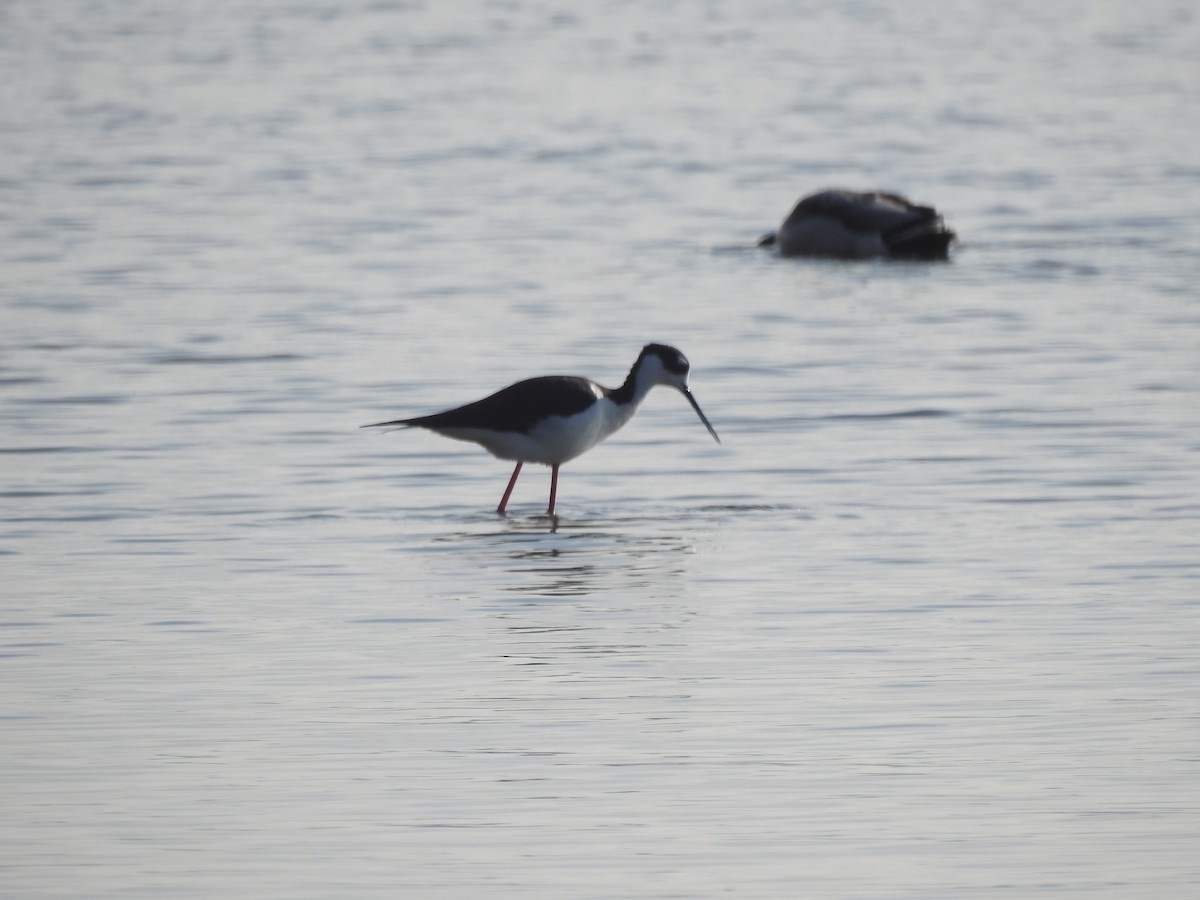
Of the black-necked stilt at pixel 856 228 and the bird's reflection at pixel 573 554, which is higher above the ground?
the bird's reflection at pixel 573 554

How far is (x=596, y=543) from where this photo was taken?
10.8m

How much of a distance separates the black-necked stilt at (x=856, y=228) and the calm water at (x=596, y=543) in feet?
1.59

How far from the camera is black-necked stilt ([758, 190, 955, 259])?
69.9 feet

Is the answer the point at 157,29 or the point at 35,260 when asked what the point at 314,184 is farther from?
the point at 157,29

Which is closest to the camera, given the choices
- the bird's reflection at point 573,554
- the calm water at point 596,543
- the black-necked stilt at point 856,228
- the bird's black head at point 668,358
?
the calm water at point 596,543

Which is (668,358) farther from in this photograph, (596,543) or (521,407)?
(596,543)

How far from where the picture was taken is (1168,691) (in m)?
7.95

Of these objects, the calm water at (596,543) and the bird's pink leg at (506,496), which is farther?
the bird's pink leg at (506,496)

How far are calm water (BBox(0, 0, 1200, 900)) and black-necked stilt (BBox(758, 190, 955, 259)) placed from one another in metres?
0.48

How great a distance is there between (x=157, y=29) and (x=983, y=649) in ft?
124

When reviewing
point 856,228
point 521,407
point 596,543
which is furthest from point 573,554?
point 856,228

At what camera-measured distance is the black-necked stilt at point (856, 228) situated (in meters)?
21.3

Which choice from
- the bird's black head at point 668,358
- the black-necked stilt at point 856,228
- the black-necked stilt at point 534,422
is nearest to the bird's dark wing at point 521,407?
the black-necked stilt at point 534,422

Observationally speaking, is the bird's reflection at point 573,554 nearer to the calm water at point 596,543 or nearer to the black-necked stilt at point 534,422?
the calm water at point 596,543
